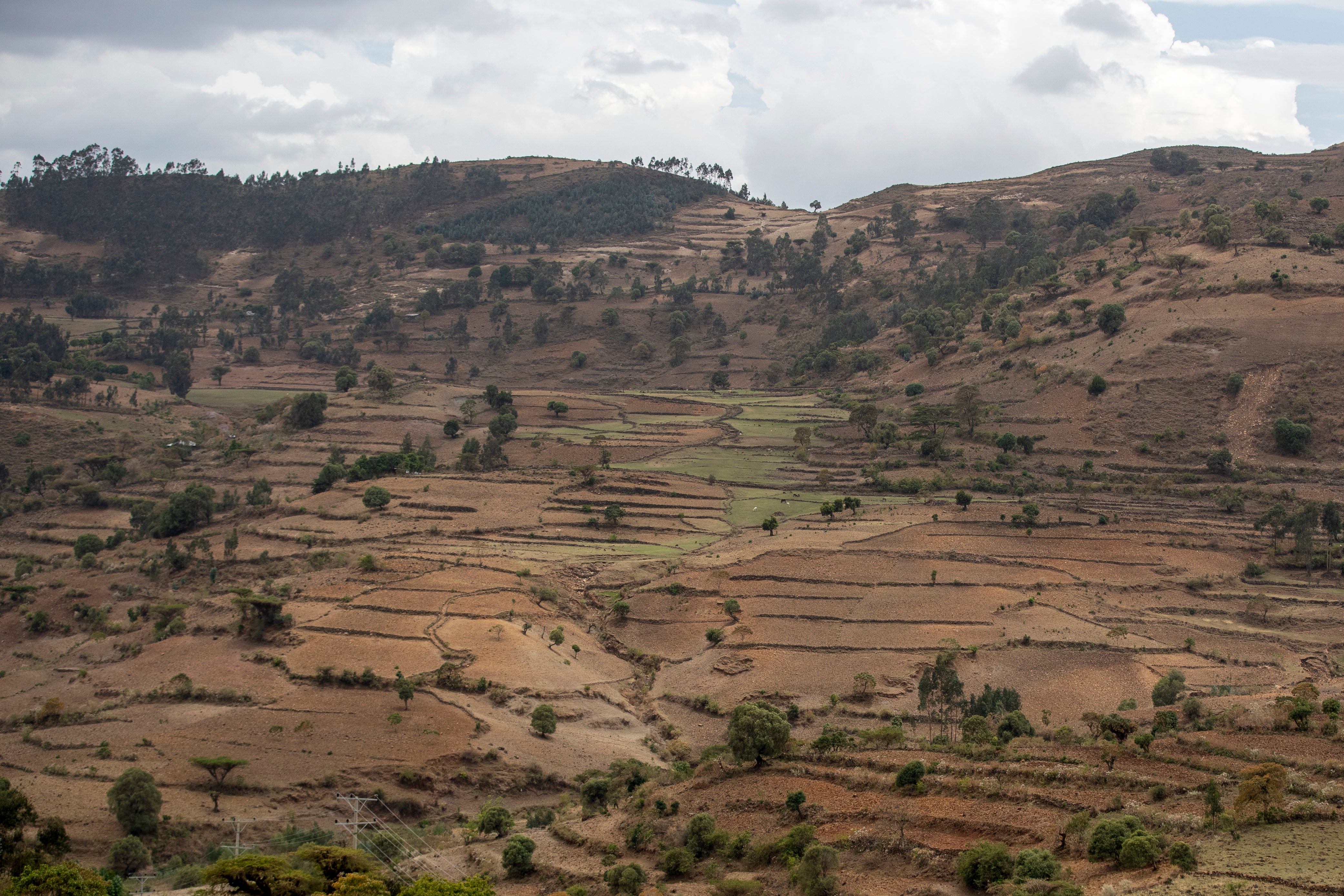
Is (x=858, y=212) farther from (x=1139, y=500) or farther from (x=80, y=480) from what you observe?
(x=80, y=480)

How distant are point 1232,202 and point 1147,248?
24.2 metres

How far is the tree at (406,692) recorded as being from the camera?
125 ft

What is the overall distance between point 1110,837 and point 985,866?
283 cm

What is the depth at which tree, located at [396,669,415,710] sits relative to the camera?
3800cm

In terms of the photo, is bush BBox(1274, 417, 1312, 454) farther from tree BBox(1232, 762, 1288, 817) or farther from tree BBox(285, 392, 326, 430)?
tree BBox(285, 392, 326, 430)

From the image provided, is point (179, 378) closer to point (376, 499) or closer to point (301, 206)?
point (376, 499)

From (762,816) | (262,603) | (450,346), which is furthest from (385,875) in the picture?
(450,346)

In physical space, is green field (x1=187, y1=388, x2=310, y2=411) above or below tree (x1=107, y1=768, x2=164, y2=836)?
above

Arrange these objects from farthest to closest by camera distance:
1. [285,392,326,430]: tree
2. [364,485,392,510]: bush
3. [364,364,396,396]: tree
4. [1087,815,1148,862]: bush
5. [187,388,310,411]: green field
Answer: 1. [187,388,310,411]: green field
2. [364,364,396,396]: tree
3. [285,392,326,430]: tree
4. [364,485,392,510]: bush
5. [1087,815,1148,862]: bush

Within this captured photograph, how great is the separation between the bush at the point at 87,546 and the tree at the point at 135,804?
126ft

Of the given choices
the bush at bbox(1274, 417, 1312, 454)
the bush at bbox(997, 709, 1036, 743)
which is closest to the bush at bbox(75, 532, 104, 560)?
the bush at bbox(997, 709, 1036, 743)

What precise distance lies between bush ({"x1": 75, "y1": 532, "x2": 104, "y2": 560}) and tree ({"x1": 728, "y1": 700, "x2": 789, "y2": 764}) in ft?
161

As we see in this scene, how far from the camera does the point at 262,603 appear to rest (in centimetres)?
4431

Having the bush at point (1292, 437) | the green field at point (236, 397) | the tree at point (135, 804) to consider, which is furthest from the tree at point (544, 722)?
the green field at point (236, 397)
